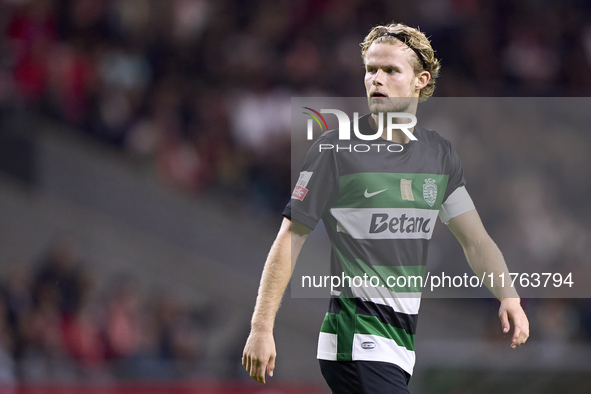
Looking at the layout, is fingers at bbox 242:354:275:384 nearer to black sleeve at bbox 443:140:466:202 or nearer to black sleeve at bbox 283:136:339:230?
black sleeve at bbox 283:136:339:230

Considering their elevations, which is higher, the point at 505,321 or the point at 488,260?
the point at 488,260

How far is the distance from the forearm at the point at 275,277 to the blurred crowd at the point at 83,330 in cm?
503

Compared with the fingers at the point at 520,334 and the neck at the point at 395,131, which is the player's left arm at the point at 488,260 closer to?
the fingers at the point at 520,334

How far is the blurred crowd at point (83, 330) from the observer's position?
828 cm

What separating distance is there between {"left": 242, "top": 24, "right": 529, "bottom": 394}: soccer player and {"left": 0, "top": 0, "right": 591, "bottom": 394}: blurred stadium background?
2524mm

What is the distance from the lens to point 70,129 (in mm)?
10523

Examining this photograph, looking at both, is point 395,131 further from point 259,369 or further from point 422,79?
point 259,369

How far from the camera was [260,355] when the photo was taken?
11.1 ft

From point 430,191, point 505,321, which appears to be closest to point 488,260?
point 505,321

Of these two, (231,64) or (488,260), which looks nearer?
(488,260)

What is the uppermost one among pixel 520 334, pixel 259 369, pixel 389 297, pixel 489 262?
pixel 489 262

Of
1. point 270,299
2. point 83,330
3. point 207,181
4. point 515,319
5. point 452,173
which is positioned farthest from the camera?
point 207,181

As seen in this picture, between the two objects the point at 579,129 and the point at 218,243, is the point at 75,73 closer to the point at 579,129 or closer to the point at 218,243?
the point at 218,243

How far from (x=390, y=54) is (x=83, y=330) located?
582cm
